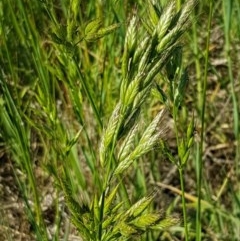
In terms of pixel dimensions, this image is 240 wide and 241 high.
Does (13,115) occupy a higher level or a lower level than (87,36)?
lower

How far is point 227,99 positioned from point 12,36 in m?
0.79

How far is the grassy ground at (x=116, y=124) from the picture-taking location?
2.10ft

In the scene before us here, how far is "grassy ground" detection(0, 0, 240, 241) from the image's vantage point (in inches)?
25.2

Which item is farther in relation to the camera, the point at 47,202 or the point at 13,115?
the point at 47,202

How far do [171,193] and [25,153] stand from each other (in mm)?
887

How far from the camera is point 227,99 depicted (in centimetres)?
204

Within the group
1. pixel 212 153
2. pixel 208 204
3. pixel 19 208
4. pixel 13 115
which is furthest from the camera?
pixel 212 153

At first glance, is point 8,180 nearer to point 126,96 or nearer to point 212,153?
A: point 212,153

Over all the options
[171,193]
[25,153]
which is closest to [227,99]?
[171,193]

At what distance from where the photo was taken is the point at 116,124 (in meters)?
0.62

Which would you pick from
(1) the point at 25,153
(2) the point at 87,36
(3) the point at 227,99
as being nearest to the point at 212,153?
(3) the point at 227,99

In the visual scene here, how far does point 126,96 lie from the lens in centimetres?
60

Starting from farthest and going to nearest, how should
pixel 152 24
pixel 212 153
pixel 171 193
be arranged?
pixel 212 153 < pixel 171 193 < pixel 152 24

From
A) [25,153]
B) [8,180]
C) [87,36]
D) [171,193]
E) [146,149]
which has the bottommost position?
[171,193]
